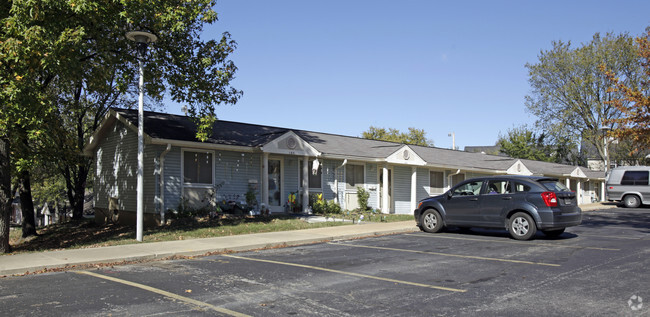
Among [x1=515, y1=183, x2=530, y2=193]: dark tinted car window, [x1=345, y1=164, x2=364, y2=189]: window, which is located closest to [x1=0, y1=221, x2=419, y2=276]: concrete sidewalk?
[x1=515, y1=183, x2=530, y2=193]: dark tinted car window

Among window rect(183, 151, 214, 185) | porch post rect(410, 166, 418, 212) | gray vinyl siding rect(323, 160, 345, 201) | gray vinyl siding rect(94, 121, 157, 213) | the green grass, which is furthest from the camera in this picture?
porch post rect(410, 166, 418, 212)

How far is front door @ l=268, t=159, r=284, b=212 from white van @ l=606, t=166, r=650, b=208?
20.8 meters

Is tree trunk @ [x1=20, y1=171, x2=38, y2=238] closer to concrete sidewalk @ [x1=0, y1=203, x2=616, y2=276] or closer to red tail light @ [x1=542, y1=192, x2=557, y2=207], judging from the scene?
concrete sidewalk @ [x1=0, y1=203, x2=616, y2=276]

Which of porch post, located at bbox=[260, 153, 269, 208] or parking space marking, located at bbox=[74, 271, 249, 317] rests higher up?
porch post, located at bbox=[260, 153, 269, 208]

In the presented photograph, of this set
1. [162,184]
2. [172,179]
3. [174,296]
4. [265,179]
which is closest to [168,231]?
[162,184]

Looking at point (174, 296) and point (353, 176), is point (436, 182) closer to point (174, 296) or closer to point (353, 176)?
point (353, 176)

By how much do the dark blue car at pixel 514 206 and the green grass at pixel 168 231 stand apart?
4627 millimetres

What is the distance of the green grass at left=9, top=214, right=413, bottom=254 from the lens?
1339 cm

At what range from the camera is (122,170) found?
60.6 feet

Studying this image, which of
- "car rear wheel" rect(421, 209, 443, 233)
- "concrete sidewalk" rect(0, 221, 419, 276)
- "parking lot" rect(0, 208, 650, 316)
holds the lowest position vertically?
"parking lot" rect(0, 208, 650, 316)

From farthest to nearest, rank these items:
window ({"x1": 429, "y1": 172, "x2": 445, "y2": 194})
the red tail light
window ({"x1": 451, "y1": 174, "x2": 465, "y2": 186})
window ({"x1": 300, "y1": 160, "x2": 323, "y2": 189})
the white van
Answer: window ({"x1": 451, "y1": 174, "x2": 465, "y2": 186}) → the white van → window ({"x1": 429, "y1": 172, "x2": 445, "y2": 194}) → window ({"x1": 300, "y1": 160, "x2": 323, "y2": 189}) → the red tail light

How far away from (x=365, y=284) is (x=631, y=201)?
87.3 feet

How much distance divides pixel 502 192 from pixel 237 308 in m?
8.68

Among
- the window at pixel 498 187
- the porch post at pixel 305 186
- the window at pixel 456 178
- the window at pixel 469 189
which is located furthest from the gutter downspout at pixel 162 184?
the window at pixel 456 178
